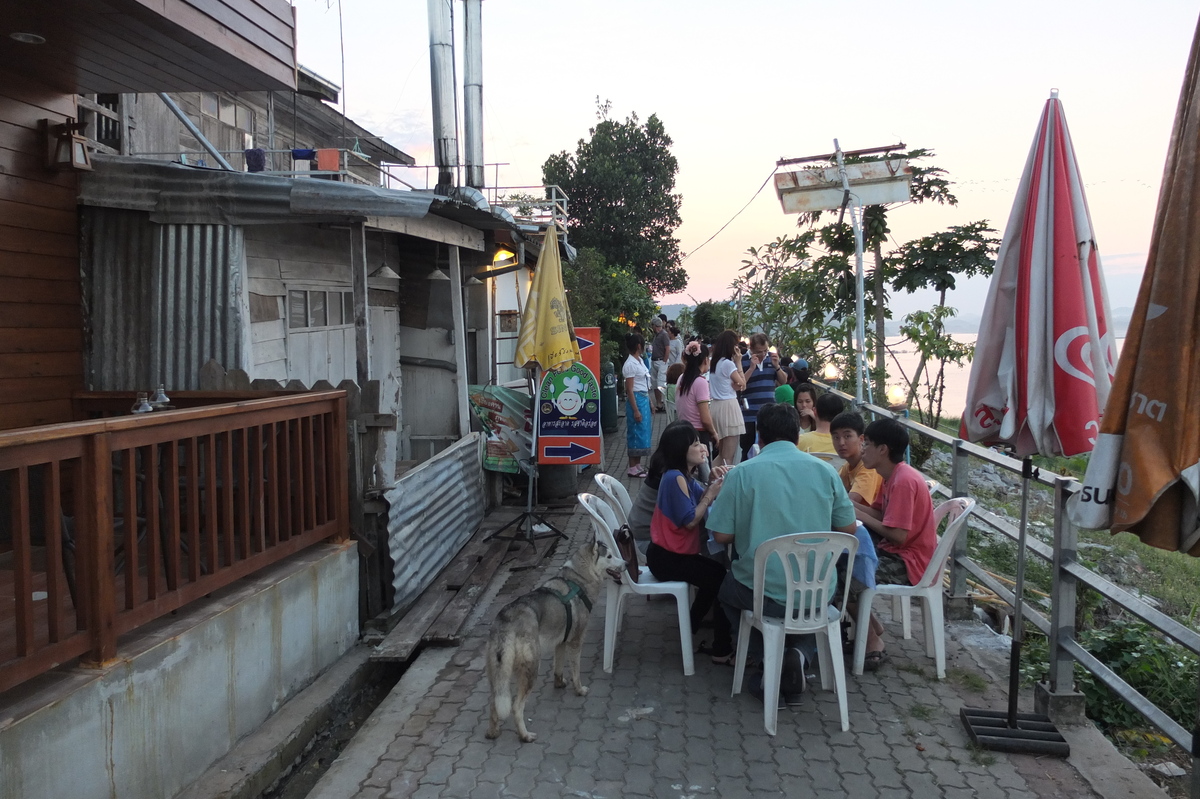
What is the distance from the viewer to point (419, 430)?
34.4 ft

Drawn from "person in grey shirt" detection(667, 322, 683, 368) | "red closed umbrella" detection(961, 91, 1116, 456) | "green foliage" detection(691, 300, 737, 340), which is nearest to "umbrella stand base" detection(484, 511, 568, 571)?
"red closed umbrella" detection(961, 91, 1116, 456)

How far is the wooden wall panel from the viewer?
5.54 metres

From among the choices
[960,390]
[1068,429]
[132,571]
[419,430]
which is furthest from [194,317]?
[960,390]

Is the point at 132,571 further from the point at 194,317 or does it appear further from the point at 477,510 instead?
the point at 477,510

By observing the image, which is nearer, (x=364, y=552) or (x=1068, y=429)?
(x=1068, y=429)

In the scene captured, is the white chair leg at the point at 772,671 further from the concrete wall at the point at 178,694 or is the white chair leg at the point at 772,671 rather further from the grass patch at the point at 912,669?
the concrete wall at the point at 178,694

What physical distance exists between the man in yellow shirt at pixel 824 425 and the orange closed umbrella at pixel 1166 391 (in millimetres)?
3311

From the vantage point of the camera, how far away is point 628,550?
5.04 meters

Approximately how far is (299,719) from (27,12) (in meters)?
4.26

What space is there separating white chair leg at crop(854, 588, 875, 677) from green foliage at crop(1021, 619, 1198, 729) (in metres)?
0.99

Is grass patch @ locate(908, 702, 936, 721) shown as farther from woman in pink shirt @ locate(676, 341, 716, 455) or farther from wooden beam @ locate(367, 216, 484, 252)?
wooden beam @ locate(367, 216, 484, 252)

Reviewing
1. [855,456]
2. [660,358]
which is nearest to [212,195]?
[855,456]

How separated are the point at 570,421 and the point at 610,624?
14.0 ft

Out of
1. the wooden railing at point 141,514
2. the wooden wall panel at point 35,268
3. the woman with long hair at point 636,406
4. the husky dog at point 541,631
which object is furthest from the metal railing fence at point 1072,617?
the wooden wall panel at point 35,268
